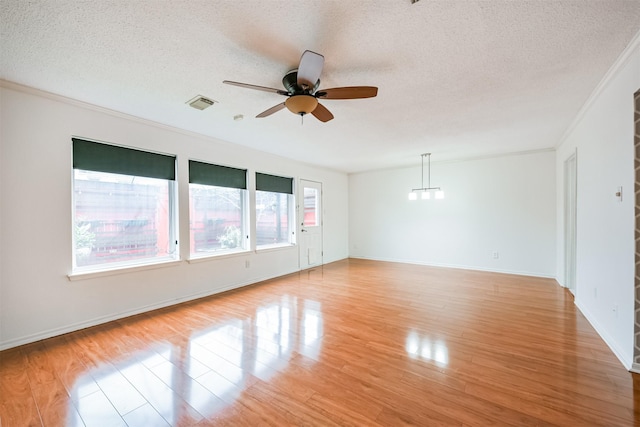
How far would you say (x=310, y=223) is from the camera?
21.0 feet

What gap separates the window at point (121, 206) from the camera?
2.99 m

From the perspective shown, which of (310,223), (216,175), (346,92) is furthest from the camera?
(310,223)

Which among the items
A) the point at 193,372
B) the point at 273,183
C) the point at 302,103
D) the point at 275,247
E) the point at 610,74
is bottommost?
the point at 193,372

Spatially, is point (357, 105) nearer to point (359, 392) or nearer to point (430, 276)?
point (359, 392)

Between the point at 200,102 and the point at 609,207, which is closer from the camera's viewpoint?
the point at 609,207

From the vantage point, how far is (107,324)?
3.03 meters

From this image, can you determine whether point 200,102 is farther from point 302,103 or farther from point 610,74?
point 610,74

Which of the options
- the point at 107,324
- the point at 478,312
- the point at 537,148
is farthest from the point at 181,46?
the point at 537,148

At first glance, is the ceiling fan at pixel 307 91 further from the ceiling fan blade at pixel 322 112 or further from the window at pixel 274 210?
the window at pixel 274 210

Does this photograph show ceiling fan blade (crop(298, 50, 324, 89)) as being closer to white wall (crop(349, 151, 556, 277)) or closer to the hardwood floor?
the hardwood floor

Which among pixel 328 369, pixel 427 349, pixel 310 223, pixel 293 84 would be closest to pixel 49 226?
pixel 293 84

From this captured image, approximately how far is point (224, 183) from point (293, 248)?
2.15 m

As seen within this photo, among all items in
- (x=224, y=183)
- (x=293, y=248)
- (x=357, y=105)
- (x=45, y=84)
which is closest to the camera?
→ (x=45, y=84)

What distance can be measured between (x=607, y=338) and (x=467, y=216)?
11.7 feet
